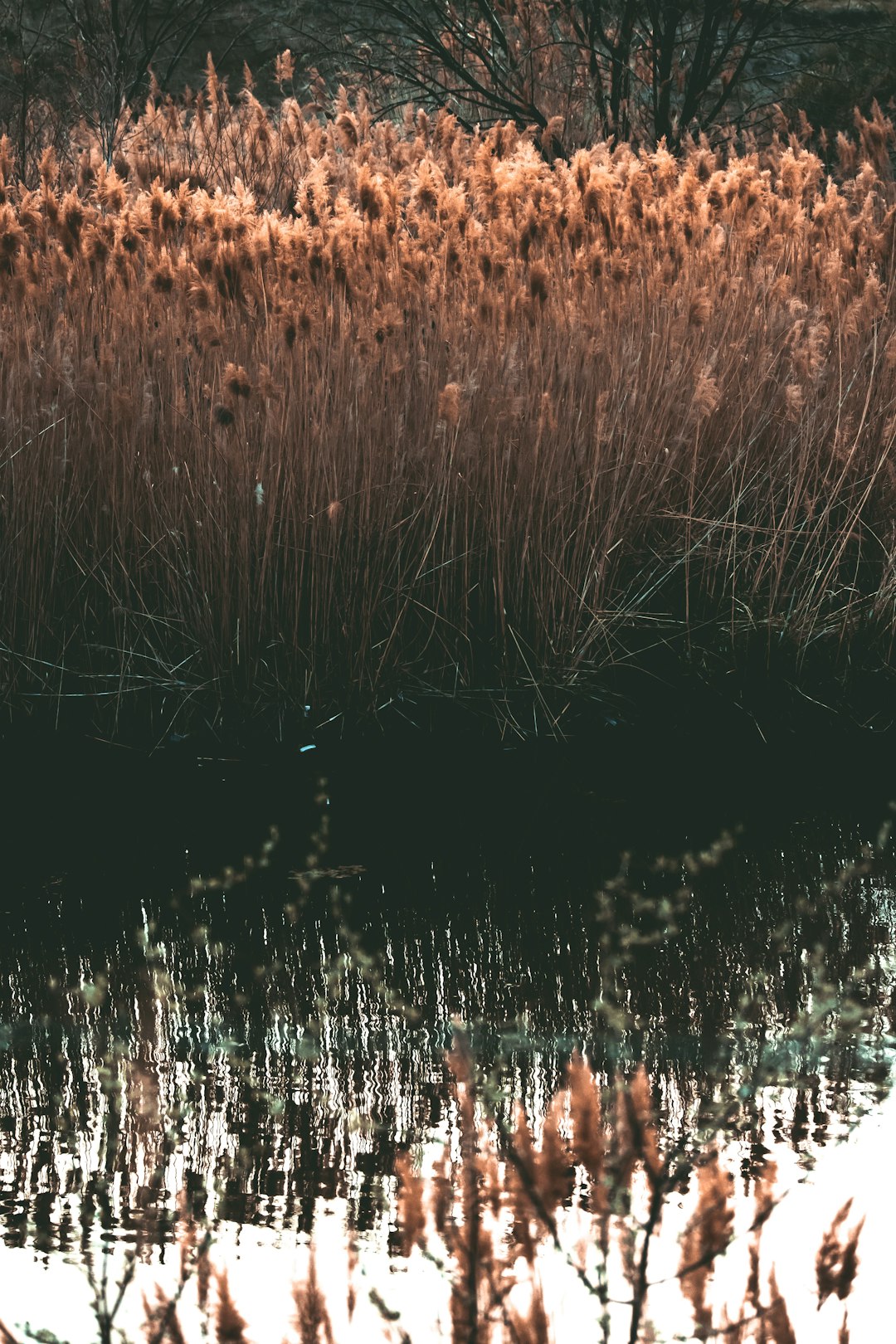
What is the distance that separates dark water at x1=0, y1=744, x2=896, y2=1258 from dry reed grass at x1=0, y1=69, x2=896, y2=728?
339 millimetres

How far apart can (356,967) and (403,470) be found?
162cm

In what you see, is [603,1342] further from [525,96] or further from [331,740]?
[525,96]

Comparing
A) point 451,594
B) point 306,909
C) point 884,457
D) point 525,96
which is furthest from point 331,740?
point 525,96

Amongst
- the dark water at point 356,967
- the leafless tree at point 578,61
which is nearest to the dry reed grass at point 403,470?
the dark water at point 356,967

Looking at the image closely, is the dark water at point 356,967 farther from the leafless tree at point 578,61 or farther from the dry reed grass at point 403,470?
the leafless tree at point 578,61

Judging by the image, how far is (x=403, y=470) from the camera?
144 inches

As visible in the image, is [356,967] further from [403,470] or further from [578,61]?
[578,61]

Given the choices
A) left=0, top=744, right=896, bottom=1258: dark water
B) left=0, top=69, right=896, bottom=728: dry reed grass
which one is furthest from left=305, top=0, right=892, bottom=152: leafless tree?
left=0, top=744, right=896, bottom=1258: dark water

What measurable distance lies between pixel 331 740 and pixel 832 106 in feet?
27.0

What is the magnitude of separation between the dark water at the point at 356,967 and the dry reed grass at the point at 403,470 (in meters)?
0.34

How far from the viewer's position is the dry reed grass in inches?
142

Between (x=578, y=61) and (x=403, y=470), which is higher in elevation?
(x=578, y=61)

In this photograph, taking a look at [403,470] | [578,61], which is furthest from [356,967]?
[578,61]

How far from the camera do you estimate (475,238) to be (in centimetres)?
466
